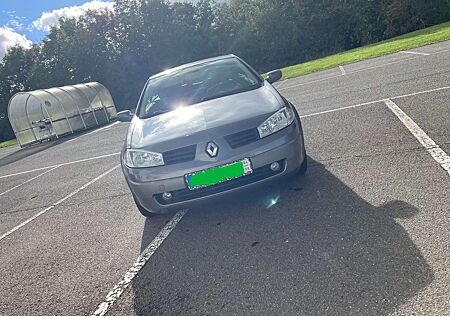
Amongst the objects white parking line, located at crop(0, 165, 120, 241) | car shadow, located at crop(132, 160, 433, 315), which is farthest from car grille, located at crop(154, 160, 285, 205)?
white parking line, located at crop(0, 165, 120, 241)

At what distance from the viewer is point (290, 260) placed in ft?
8.30

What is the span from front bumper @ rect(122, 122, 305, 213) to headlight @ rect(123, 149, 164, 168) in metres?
0.06

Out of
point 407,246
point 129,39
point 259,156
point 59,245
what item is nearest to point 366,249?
point 407,246

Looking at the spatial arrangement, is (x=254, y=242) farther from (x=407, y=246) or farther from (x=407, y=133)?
(x=407, y=133)

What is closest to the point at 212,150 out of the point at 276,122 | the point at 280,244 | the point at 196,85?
the point at 276,122

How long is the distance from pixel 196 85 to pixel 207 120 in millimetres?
1245

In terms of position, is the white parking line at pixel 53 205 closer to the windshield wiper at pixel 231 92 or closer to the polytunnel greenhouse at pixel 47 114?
the windshield wiper at pixel 231 92

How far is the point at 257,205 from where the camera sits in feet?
11.5

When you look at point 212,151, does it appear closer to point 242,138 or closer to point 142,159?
point 242,138

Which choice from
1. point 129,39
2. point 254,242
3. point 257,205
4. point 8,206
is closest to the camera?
point 254,242

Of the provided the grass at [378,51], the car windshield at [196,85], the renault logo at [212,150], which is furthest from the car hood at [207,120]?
the grass at [378,51]

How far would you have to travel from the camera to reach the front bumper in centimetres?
307

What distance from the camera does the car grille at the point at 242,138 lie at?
3121 mm

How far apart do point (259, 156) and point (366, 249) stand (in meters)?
1.15
